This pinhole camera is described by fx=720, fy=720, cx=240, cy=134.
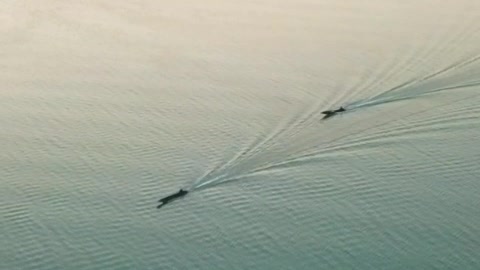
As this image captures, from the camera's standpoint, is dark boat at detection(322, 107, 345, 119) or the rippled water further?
dark boat at detection(322, 107, 345, 119)

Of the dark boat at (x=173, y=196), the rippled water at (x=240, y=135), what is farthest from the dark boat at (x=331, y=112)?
the dark boat at (x=173, y=196)

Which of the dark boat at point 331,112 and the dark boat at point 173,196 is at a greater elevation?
the dark boat at point 331,112

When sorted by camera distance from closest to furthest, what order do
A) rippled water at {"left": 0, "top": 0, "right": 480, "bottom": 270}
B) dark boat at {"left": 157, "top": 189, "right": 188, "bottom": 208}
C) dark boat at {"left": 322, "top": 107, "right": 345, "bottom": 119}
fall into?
rippled water at {"left": 0, "top": 0, "right": 480, "bottom": 270} → dark boat at {"left": 157, "top": 189, "right": 188, "bottom": 208} → dark boat at {"left": 322, "top": 107, "right": 345, "bottom": 119}

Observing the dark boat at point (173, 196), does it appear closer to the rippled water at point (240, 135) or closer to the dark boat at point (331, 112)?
the rippled water at point (240, 135)

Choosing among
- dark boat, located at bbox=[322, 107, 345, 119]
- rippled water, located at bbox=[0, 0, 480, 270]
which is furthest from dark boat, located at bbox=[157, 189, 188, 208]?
dark boat, located at bbox=[322, 107, 345, 119]

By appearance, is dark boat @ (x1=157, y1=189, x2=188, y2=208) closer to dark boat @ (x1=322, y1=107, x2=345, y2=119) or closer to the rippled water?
the rippled water

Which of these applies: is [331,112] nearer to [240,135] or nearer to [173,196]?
[240,135]

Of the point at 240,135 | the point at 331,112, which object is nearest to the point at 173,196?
the point at 240,135

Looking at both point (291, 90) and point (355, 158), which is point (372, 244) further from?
point (291, 90)

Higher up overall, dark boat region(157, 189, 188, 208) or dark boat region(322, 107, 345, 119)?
dark boat region(322, 107, 345, 119)
